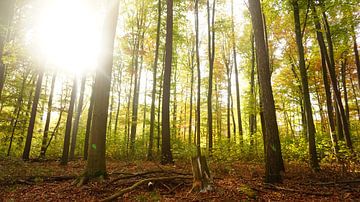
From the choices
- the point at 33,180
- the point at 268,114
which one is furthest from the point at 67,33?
the point at 268,114

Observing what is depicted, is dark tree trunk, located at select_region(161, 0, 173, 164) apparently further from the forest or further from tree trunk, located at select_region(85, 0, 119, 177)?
tree trunk, located at select_region(85, 0, 119, 177)

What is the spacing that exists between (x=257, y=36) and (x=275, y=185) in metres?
4.53

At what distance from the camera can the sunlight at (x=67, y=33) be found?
39.0 feet

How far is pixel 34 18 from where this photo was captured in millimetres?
10664

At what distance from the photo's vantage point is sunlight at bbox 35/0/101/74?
39.0ft

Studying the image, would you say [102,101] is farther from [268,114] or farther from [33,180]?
[268,114]

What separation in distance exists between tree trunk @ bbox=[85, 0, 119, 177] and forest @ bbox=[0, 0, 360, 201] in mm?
34

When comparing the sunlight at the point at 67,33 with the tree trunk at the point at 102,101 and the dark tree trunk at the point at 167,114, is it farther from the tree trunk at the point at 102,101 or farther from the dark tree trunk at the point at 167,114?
the tree trunk at the point at 102,101

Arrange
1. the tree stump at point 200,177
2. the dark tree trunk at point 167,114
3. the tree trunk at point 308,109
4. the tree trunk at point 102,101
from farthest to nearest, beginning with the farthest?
the dark tree trunk at point 167,114, the tree trunk at point 308,109, the tree trunk at point 102,101, the tree stump at point 200,177

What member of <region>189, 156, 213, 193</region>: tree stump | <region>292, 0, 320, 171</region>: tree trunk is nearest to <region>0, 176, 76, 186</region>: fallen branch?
<region>189, 156, 213, 193</region>: tree stump

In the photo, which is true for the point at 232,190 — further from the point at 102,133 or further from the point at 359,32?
the point at 359,32

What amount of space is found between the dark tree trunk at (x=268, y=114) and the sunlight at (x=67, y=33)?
8297 mm

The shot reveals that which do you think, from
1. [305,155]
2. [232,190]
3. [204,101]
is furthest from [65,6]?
[204,101]

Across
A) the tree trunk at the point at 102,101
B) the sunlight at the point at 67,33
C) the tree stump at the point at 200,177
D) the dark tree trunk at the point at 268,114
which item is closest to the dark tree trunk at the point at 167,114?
the sunlight at the point at 67,33
